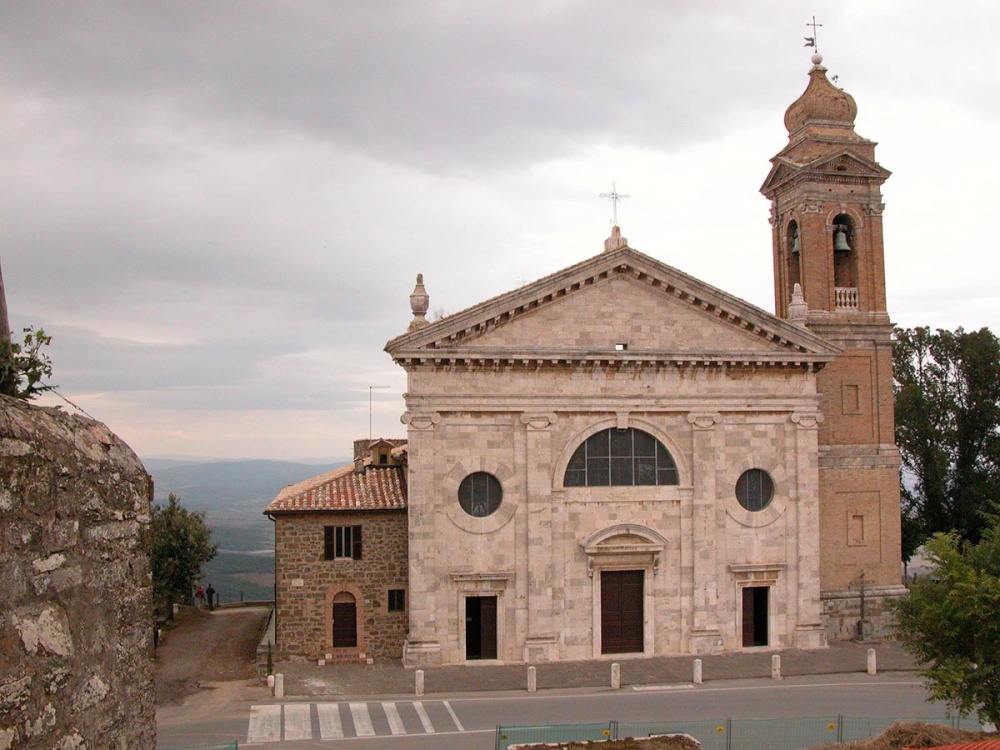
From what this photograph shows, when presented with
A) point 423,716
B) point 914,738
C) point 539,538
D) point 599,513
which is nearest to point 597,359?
point 599,513

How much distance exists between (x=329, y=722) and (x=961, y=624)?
45.9ft

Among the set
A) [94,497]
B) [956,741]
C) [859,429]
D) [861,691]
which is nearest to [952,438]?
[859,429]

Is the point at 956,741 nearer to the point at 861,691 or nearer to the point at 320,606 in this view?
the point at 861,691

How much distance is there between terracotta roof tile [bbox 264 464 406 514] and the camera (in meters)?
28.0

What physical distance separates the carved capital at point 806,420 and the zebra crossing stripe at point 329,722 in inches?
641

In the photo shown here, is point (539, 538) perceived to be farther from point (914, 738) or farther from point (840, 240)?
point (840, 240)

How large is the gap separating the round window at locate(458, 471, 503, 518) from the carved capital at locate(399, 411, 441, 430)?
6.44 feet

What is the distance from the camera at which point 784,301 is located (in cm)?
3338

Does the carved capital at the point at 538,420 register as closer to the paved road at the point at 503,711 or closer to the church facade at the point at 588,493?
the church facade at the point at 588,493

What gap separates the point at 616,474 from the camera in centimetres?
2847

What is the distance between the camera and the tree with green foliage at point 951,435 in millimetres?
41219

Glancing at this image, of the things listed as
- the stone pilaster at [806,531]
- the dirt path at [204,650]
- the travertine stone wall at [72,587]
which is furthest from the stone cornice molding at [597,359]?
the travertine stone wall at [72,587]

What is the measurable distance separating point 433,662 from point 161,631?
12.4m

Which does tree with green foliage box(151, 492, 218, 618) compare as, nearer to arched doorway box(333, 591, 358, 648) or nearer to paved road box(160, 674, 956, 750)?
arched doorway box(333, 591, 358, 648)
